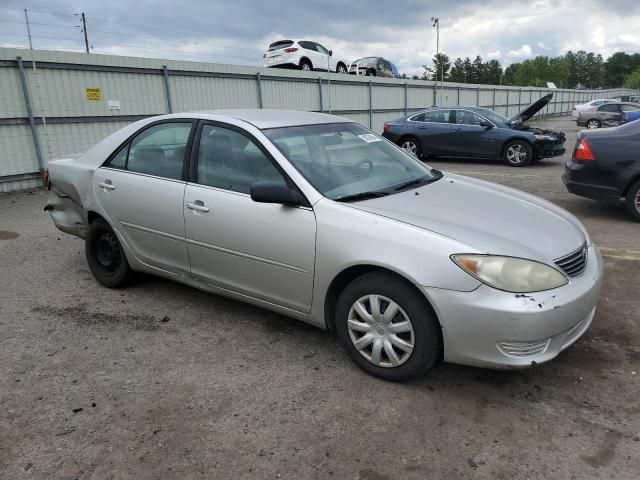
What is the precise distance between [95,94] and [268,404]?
32.5ft

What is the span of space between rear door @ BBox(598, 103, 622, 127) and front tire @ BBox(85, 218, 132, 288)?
2552 centimetres

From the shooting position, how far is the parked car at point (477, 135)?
12688 mm

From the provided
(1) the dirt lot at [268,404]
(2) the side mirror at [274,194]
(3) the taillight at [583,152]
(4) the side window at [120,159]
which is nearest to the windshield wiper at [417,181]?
(2) the side mirror at [274,194]

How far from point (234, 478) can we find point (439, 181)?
2.56 meters

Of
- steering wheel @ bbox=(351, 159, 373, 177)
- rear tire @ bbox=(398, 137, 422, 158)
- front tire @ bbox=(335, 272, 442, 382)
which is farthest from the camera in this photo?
rear tire @ bbox=(398, 137, 422, 158)

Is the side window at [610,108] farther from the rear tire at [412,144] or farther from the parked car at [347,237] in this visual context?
the parked car at [347,237]

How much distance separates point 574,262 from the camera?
9.81 feet

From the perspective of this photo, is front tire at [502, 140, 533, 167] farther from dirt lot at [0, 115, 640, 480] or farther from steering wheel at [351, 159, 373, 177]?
steering wheel at [351, 159, 373, 177]

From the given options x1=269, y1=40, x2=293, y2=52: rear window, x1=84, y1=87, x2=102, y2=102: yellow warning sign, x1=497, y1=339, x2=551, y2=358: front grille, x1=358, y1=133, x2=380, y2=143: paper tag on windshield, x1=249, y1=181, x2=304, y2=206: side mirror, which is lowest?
x1=497, y1=339, x2=551, y2=358: front grille

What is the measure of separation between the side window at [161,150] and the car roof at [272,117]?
0.66ft

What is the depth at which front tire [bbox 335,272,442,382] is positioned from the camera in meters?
2.80

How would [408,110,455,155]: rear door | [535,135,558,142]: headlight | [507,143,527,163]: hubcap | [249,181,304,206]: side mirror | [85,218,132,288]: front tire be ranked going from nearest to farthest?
[249,181,304,206]: side mirror → [85,218,132,288]: front tire → [535,135,558,142]: headlight → [507,143,527,163]: hubcap → [408,110,455,155]: rear door

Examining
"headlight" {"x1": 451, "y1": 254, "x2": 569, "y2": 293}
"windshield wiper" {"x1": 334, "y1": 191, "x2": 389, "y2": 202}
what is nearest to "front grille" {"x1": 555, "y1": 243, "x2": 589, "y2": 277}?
"headlight" {"x1": 451, "y1": 254, "x2": 569, "y2": 293}

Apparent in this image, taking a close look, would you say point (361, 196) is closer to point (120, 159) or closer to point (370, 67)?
point (120, 159)
